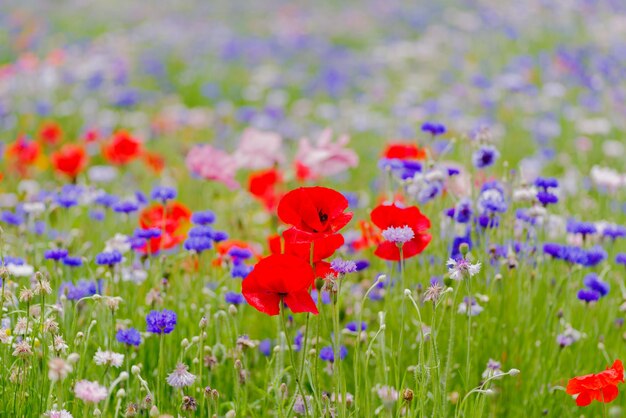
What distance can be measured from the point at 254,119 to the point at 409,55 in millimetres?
3335

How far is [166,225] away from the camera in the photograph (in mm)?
2420

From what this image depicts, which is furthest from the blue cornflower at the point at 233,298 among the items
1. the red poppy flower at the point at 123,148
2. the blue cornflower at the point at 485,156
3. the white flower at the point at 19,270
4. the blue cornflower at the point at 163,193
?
the red poppy flower at the point at 123,148

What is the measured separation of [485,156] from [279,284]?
1.01 metres

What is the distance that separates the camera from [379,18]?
13.7 meters

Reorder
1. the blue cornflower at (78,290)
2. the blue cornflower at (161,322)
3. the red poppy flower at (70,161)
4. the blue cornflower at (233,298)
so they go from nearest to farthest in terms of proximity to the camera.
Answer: the blue cornflower at (161,322) → the blue cornflower at (78,290) → the blue cornflower at (233,298) → the red poppy flower at (70,161)

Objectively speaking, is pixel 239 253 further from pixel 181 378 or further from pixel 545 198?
pixel 545 198

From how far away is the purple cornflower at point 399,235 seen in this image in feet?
5.32

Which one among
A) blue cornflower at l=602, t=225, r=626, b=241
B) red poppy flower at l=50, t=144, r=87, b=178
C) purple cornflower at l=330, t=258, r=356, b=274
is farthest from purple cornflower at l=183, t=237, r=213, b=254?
red poppy flower at l=50, t=144, r=87, b=178

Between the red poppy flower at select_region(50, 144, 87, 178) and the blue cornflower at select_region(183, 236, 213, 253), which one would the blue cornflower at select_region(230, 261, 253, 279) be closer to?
the blue cornflower at select_region(183, 236, 213, 253)

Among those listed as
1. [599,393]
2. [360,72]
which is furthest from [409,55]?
[599,393]

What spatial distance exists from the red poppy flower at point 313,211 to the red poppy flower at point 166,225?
2.66 ft

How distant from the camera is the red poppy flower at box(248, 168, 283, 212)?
3049 millimetres

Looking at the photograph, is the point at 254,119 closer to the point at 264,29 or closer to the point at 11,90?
the point at 11,90

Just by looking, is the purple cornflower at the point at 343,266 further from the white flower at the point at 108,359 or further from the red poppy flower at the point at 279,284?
the white flower at the point at 108,359
